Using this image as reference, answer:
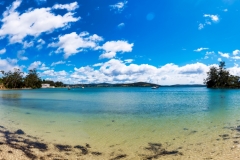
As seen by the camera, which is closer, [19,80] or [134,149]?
[134,149]

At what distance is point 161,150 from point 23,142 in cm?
813

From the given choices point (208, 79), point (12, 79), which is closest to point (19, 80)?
point (12, 79)

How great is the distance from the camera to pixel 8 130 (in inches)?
576

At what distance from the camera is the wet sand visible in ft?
29.6

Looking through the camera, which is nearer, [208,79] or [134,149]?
[134,149]

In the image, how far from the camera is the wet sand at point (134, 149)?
29.6ft

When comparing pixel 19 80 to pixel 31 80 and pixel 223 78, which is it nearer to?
pixel 31 80

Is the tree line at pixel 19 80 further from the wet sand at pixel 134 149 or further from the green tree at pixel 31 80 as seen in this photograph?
the wet sand at pixel 134 149

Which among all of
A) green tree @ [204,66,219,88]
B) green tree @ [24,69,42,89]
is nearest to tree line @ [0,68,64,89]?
green tree @ [24,69,42,89]

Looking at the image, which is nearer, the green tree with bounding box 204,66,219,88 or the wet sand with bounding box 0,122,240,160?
the wet sand with bounding box 0,122,240,160

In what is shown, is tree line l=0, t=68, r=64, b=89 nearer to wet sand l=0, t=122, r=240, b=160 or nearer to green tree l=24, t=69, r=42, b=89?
green tree l=24, t=69, r=42, b=89

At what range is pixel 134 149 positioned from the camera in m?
10.3

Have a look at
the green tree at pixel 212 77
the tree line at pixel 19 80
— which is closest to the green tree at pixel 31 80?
the tree line at pixel 19 80

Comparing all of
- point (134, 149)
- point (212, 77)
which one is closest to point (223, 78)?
point (212, 77)
